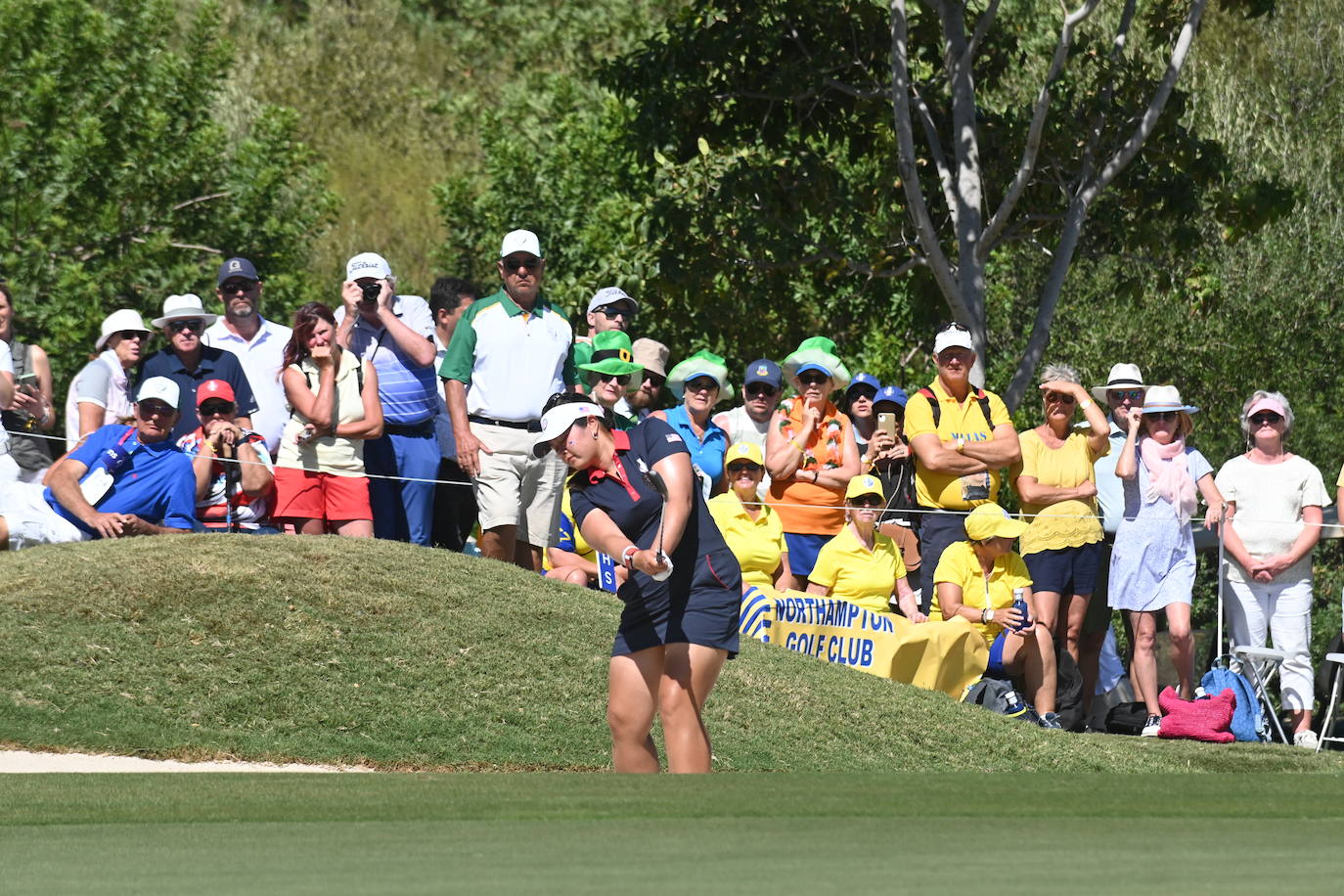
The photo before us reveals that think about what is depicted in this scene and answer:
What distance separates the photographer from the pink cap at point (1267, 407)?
12.6 metres

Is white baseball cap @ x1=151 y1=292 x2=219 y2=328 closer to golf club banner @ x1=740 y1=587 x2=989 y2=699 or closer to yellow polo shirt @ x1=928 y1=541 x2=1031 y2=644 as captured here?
golf club banner @ x1=740 y1=587 x2=989 y2=699

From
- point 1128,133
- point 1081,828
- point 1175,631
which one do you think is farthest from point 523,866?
point 1128,133

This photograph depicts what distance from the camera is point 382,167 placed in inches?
1615

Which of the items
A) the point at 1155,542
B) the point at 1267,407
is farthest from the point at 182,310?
the point at 1267,407

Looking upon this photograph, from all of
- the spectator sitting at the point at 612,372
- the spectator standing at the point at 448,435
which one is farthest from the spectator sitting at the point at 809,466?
the spectator standing at the point at 448,435

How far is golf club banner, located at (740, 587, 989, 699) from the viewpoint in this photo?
39.0ft

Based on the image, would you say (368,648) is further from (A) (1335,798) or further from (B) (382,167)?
(B) (382,167)

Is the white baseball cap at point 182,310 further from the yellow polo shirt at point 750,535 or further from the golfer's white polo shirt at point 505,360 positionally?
the yellow polo shirt at point 750,535

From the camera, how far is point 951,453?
12.1 m

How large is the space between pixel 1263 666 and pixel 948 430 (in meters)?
2.48

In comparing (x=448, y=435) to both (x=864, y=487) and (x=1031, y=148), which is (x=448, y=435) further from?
(x=1031, y=148)

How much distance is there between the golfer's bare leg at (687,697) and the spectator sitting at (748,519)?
3.52 meters

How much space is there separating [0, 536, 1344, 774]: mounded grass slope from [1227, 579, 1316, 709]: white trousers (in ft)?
3.38

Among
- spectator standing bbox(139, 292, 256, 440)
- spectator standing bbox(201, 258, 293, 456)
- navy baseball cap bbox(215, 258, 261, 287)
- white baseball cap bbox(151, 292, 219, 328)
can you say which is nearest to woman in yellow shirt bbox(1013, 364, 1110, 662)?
spectator standing bbox(201, 258, 293, 456)
